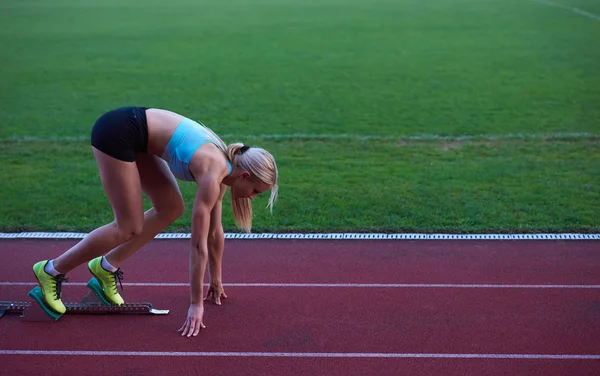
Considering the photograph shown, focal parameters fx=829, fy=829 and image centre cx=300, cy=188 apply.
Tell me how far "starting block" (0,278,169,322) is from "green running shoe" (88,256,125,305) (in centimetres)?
4

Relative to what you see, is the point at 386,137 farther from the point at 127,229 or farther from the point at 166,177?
the point at 127,229

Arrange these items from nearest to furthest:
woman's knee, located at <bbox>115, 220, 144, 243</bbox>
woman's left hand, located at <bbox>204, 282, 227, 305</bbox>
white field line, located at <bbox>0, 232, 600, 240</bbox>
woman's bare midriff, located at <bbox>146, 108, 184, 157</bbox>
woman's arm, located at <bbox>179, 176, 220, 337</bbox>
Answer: woman's arm, located at <bbox>179, 176, 220, 337</bbox> < woman's bare midriff, located at <bbox>146, 108, 184, 157</bbox> < woman's knee, located at <bbox>115, 220, 144, 243</bbox> < woman's left hand, located at <bbox>204, 282, 227, 305</bbox> < white field line, located at <bbox>0, 232, 600, 240</bbox>

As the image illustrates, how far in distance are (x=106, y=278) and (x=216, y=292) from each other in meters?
0.79

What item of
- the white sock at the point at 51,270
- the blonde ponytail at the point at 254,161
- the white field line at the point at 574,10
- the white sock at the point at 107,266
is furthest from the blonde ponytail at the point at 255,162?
the white field line at the point at 574,10

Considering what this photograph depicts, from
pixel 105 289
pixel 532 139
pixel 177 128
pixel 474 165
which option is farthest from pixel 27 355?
pixel 532 139

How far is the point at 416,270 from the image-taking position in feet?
22.3

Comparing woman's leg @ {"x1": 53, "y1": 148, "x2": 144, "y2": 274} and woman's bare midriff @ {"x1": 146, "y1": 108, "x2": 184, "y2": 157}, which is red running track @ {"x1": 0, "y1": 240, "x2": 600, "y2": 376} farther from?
woman's bare midriff @ {"x1": 146, "y1": 108, "x2": 184, "y2": 157}

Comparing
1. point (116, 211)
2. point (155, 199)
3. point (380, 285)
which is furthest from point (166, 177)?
point (380, 285)

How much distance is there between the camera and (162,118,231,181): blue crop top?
5277 millimetres

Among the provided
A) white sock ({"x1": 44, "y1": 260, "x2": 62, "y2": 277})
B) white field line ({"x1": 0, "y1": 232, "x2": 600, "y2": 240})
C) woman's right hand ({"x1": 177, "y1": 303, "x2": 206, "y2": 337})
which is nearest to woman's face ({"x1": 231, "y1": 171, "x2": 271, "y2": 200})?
woman's right hand ({"x1": 177, "y1": 303, "x2": 206, "y2": 337})

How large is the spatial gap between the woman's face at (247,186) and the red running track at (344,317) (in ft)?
3.15

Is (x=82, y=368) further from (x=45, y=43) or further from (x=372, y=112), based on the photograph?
(x=45, y=43)

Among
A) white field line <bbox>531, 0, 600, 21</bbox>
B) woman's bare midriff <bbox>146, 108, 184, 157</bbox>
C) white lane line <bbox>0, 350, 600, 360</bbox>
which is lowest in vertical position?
white field line <bbox>531, 0, 600, 21</bbox>

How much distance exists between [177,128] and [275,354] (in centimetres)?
159
